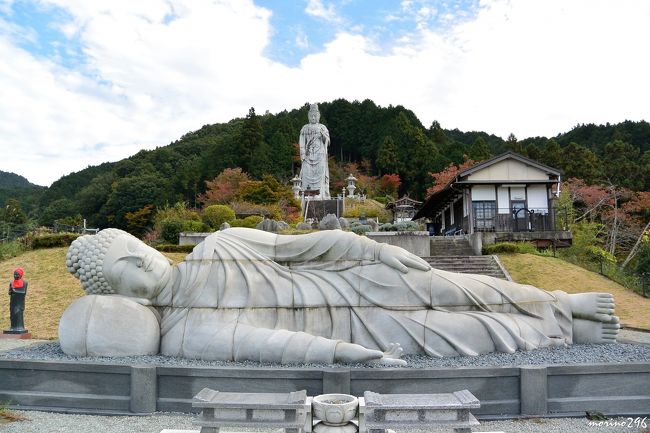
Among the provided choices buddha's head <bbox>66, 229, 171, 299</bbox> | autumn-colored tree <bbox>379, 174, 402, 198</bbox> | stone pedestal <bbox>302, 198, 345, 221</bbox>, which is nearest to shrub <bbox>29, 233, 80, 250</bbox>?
buddha's head <bbox>66, 229, 171, 299</bbox>

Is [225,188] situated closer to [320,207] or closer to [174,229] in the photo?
[320,207]

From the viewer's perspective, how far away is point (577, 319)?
21.8 ft

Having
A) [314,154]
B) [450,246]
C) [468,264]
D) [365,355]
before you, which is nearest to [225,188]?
[314,154]

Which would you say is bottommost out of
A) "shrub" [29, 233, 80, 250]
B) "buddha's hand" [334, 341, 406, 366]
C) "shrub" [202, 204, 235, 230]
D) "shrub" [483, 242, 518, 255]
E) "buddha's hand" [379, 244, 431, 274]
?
"buddha's hand" [334, 341, 406, 366]

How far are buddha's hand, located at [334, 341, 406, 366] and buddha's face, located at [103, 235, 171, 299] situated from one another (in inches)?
99.0

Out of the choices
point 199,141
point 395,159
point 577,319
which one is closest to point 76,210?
point 199,141

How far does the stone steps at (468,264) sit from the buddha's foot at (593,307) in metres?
9.32

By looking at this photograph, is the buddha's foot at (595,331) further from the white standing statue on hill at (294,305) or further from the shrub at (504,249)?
the shrub at (504,249)

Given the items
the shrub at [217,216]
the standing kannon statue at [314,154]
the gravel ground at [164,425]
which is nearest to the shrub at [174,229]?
the shrub at [217,216]

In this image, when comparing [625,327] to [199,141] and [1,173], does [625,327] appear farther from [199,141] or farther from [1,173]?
[1,173]

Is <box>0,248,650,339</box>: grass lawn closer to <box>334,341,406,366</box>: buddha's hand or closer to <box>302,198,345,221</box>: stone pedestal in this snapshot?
<box>334,341,406,366</box>: buddha's hand

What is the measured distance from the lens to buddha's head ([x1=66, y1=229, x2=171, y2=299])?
20.1ft

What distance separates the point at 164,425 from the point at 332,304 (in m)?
2.40

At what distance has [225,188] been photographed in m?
39.2
